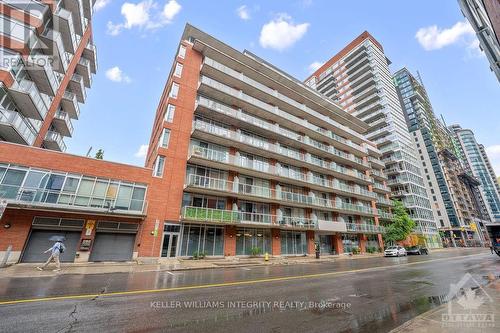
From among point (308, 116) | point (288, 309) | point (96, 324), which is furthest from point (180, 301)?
point (308, 116)

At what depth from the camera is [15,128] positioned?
17.5 meters

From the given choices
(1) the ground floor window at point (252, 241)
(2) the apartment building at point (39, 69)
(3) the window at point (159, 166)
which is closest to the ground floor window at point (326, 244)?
(1) the ground floor window at point (252, 241)

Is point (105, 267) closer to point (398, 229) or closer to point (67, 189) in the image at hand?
point (67, 189)

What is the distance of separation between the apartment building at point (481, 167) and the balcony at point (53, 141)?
175257 mm

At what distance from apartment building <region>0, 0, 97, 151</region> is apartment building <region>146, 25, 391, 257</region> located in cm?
1072

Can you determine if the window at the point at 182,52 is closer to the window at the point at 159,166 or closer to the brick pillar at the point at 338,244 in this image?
the window at the point at 159,166

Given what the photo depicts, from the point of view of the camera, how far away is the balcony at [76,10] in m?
23.3

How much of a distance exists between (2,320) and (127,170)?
1605cm

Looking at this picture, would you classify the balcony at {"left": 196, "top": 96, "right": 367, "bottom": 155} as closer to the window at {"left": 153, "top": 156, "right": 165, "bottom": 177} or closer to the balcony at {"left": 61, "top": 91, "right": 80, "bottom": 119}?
the window at {"left": 153, "top": 156, "right": 165, "bottom": 177}

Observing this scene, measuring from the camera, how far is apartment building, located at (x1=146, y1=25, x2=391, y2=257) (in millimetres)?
21625

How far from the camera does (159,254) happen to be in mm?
18734

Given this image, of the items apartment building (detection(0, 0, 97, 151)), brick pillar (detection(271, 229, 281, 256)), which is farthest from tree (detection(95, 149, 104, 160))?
brick pillar (detection(271, 229, 281, 256))

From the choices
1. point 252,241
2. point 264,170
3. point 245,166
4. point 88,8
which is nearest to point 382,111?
point 264,170

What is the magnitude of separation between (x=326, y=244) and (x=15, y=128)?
36197 mm
